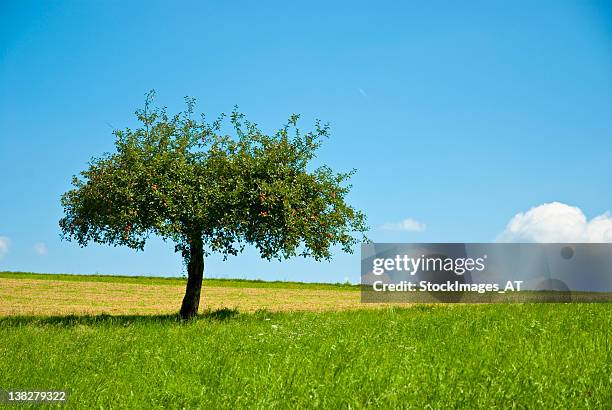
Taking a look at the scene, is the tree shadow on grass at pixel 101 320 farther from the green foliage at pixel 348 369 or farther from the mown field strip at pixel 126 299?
the green foliage at pixel 348 369

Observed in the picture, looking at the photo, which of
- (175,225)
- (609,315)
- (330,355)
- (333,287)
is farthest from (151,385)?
(333,287)

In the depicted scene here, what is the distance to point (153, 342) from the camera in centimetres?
1577

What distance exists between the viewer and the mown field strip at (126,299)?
33.6 meters

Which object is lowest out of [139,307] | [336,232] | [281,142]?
[139,307]

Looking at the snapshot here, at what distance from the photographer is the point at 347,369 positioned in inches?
366

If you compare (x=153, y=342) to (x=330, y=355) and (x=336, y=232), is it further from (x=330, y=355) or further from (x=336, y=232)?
(x=336, y=232)

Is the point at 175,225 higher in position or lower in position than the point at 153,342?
higher

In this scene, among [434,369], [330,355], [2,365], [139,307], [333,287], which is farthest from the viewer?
[333,287]

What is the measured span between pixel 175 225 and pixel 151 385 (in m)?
15.2

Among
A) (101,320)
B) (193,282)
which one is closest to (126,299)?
(193,282)

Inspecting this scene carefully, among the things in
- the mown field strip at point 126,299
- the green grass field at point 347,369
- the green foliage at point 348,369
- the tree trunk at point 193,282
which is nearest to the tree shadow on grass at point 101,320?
the tree trunk at point 193,282

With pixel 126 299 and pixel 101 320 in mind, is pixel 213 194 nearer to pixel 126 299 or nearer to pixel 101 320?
pixel 101 320

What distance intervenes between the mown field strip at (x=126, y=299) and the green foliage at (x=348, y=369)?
1693 cm

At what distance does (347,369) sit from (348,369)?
16 millimetres
